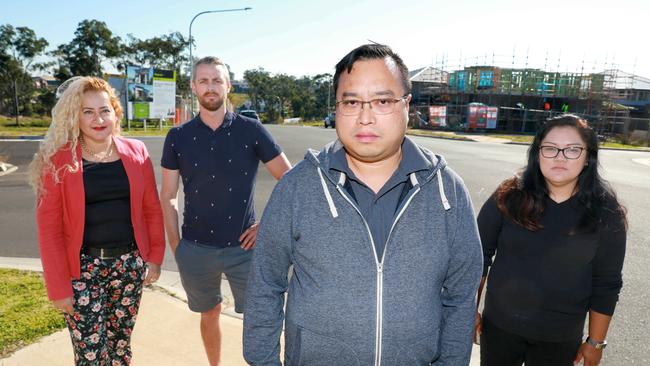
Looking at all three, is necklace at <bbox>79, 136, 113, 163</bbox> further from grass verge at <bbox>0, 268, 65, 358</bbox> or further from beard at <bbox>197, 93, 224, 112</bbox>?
grass verge at <bbox>0, 268, 65, 358</bbox>

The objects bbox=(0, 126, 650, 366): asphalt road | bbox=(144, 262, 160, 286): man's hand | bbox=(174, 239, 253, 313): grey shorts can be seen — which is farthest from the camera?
bbox=(0, 126, 650, 366): asphalt road

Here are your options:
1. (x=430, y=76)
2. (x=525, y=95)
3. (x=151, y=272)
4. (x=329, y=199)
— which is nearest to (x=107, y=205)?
(x=151, y=272)

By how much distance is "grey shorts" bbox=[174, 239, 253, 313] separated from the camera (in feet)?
9.83

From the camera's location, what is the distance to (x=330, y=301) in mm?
1550

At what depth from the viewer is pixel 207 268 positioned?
3.01m

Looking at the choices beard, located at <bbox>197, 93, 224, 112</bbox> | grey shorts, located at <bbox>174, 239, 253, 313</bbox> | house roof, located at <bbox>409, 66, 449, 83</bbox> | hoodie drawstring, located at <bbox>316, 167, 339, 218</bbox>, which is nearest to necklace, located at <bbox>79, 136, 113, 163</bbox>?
beard, located at <bbox>197, 93, 224, 112</bbox>

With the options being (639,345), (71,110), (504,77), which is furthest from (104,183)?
(504,77)

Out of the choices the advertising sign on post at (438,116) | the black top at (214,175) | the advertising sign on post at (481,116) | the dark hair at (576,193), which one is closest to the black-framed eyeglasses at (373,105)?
the dark hair at (576,193)

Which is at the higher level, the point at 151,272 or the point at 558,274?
the point at 558,274

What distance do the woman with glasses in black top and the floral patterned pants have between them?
2.10 meters

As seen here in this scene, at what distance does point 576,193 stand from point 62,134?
114 inches

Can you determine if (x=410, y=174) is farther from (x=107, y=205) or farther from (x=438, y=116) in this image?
(x=438, y=116)

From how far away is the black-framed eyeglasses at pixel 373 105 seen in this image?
157cm

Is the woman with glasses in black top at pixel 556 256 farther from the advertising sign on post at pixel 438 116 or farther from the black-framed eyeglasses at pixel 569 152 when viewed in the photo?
the advertising sign on post at pixel 438 116
